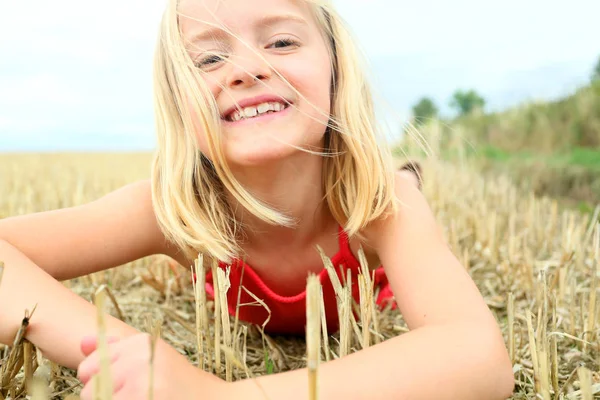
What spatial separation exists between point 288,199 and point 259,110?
263 millimetres

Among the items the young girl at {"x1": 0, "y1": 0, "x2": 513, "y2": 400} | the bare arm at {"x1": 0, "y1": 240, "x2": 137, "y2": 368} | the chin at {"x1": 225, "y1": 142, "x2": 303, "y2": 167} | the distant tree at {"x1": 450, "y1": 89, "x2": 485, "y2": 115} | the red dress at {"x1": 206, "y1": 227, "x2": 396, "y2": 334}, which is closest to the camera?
the young girl at {"x1": 0, "y1": 0, "x2": 513, "y2": 400}

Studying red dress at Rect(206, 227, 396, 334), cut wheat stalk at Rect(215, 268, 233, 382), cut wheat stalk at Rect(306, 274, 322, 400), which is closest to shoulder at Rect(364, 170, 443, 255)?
red dress at Rect(206, 227, 396, 334)

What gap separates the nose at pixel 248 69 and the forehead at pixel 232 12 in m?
0.07

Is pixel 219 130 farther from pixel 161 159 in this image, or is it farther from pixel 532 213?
pixel 532 213

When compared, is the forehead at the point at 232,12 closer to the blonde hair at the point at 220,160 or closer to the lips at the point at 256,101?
the blonde hair at the point at 220,160

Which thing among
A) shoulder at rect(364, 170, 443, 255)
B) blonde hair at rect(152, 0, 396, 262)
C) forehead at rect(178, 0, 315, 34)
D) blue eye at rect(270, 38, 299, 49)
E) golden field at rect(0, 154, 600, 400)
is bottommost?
golden field at rect(0, 154, 600, 400)

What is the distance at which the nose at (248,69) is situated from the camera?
1.28 m

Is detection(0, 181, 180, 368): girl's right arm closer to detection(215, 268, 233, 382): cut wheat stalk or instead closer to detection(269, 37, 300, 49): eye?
detection(215, 268, 233, 382): cut wheat stalk

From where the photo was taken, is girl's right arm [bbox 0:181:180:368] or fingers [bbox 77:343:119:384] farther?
girl's right arm [bbox 0:181:180:368]

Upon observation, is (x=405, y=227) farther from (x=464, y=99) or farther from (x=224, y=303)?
(x=464, y=99)

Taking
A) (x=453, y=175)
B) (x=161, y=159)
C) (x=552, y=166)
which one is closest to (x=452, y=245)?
(x=161, y=159)

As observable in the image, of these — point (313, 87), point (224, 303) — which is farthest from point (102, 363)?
point (313, 87)

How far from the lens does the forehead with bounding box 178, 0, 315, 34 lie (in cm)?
132

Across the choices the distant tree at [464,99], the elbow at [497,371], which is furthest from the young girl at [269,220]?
the distant tree at [464,99]
